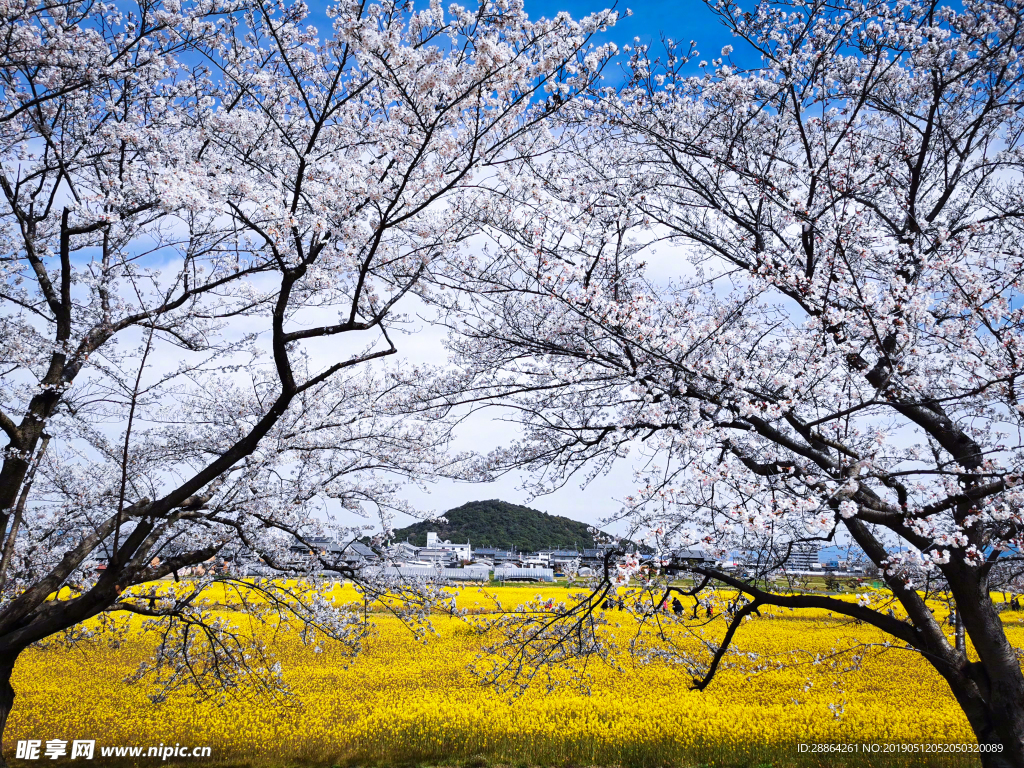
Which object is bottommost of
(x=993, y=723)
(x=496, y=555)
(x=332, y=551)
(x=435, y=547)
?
(x=496, y=555)

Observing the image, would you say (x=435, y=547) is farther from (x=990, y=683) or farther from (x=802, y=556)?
(x=990, y=683)

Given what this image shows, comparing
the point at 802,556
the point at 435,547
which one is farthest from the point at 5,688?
the point at 435,547

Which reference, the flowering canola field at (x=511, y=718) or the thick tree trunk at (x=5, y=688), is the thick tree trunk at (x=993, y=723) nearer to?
the flowering canola field at (x=511, y=718)

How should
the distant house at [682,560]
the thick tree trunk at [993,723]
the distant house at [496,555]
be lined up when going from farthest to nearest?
the distant house at [496,555]
the distant house at [682,560]
the thick tree trunk at [993,723]

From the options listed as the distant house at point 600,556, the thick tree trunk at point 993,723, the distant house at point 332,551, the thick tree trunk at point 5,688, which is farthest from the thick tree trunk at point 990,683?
the thick tree trunk at point 5,688

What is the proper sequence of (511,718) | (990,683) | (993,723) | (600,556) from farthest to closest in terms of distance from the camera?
(511,718) → (600,556) → (990,683) → (993,723)

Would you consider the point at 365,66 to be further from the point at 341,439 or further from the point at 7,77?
the point at 341,439

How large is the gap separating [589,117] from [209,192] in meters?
3.85

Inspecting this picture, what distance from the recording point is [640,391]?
4457 millimetres

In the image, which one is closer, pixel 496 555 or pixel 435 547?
pixel 435 547

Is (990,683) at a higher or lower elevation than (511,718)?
higher

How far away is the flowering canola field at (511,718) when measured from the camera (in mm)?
9242

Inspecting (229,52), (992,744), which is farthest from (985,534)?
(229,52)

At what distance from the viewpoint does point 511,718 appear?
10266mm
